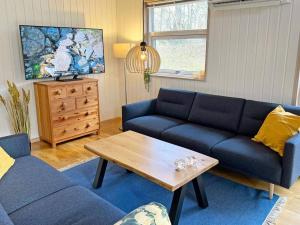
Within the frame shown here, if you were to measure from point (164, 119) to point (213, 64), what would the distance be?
3.34ft

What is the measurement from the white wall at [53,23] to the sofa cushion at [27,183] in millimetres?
1776

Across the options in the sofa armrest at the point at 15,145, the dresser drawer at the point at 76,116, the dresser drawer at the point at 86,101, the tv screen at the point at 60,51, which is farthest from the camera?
the dresser drawer at the point at 86,101

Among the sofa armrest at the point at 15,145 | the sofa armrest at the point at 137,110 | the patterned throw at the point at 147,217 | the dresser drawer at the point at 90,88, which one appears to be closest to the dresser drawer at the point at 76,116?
the dresser drawer at the point at 90,88

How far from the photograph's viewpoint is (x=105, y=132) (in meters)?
4.24

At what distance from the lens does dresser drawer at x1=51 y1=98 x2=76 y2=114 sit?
3516mm

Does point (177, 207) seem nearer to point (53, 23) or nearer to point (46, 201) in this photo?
point (46, 201)

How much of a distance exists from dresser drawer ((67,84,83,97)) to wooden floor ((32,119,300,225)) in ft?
2.38

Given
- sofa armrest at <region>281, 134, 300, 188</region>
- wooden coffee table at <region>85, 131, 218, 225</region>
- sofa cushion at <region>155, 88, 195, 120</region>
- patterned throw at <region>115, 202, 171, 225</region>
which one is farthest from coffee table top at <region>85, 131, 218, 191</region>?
sofa cushion at <region>155, 88, 195, 120</region>

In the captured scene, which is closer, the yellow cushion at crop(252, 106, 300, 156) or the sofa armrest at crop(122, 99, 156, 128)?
→ the yellow cushion at crop(252, 106, 300, 156)

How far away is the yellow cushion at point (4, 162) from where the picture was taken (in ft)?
6.41

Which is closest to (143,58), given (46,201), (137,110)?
(137,110)

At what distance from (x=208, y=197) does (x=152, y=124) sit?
1.21 m

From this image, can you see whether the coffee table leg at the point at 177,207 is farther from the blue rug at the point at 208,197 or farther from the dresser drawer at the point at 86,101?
the dresser drawer at the point at 86,101

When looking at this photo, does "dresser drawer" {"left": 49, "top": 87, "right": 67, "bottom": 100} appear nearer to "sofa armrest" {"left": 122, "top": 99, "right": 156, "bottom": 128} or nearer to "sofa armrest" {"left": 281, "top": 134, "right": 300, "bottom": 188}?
"sofa armrest" {"left": 122, "top": 99, "right": 156, "bottom": 128}
